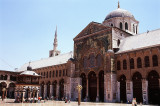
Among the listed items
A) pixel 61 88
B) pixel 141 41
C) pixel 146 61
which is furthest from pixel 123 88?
pixel 61 88

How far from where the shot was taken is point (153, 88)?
30406mm

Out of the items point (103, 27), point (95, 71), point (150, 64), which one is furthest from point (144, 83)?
point (103, 27)

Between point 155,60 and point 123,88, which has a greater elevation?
point 155,60

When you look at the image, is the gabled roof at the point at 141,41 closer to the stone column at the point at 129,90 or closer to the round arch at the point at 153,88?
the round arch at the point at 153,88

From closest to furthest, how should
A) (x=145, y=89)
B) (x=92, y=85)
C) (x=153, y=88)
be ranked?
(x=153, y=88) → (x=145, y=89) → (x=92, y=85)

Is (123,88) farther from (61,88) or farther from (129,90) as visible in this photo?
(61,88)

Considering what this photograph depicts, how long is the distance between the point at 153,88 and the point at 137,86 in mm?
2931

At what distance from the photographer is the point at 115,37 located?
38531mm

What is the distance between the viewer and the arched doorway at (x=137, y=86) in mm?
32062

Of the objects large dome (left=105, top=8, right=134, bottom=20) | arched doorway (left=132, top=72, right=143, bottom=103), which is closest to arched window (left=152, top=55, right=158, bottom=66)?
arched doorway (left=132, top=72, right=143, bottom=103)

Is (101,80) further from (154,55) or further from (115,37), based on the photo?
(154,55)

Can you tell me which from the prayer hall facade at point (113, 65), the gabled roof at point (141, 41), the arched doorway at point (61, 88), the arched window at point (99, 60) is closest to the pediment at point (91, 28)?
the prayer hall facade at point (113, 65)

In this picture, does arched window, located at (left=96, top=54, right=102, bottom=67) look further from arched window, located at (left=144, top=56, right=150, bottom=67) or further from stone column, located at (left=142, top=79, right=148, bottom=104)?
stone column, located at (left=142, top=79, right=148, bottom=104)

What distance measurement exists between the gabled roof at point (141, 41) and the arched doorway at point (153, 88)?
526 centimetres
